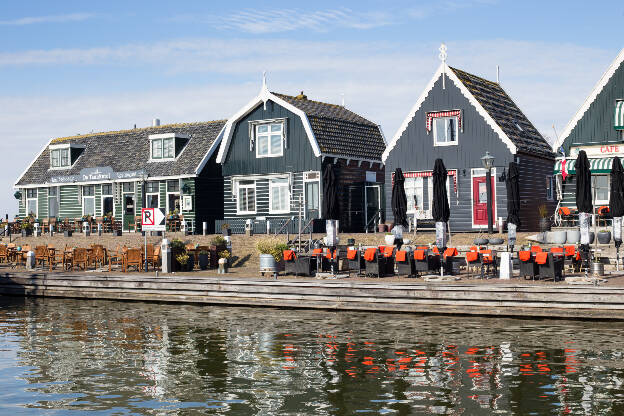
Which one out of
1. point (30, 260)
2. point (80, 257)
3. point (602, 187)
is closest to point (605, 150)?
point (602, 187)

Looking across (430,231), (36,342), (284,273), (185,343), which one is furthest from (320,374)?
(430,231)

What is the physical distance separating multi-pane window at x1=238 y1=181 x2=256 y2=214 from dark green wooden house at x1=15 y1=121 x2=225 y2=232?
2632mm

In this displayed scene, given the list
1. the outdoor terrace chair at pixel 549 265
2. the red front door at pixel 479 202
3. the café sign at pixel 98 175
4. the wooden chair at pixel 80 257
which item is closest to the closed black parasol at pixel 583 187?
the outdoor terrace chair at pixel 549 265

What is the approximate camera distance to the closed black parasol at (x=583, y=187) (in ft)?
71.2

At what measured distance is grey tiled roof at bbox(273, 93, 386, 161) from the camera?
3834cm

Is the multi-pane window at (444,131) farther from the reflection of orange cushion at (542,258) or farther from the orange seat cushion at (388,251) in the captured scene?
the reflection of orange cushion at (542,258)

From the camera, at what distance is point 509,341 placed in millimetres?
15758

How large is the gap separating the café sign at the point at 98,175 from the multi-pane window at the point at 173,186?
163 centimetres

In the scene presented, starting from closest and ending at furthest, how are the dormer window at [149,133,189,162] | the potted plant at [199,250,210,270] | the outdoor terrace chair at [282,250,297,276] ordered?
1. the outdoor terrace chair at [282,250,297,276]
2. the potted plant at [199,250,210,270]
3. the dormer window at [149,133,189,162]

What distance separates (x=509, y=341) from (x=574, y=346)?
4.24 feet

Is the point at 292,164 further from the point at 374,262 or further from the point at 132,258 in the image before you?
the point at 374,262

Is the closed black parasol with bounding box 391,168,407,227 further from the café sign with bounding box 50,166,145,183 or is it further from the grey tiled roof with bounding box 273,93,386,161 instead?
the café sign with bounding box 50,166,145,183

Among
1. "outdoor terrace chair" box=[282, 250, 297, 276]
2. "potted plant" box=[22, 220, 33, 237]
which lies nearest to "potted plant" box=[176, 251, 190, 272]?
"outdoor terrace chair" box=[282, 250, 297, 276]

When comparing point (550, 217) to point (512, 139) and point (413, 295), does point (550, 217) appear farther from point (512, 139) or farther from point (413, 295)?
point (413, 295)
